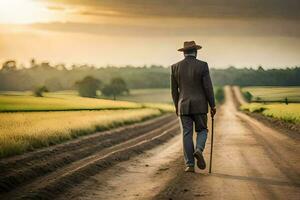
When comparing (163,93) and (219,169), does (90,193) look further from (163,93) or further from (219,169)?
(163,93)

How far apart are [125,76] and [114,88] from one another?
1534 inches

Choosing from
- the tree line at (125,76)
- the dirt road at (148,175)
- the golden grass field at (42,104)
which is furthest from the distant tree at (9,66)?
→ the dirt road at (148,175)

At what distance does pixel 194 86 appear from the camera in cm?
1253

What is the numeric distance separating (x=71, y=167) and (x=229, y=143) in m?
7.69

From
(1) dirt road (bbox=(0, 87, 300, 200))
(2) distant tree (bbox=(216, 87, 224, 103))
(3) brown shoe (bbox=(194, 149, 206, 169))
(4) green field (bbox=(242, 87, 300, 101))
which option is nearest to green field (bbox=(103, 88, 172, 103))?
(2) distant tree (bbox=(216, 87, 224, 103))

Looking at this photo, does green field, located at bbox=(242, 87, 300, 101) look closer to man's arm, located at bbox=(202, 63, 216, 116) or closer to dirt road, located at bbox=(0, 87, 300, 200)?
dirt road, located at bbox=(0, 87, 300, 200)

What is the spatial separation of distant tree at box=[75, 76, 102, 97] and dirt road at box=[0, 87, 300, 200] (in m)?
67.5

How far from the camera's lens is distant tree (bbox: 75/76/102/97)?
8538 cm

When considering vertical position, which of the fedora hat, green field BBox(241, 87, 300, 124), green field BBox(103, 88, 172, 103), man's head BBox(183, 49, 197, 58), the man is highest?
the fedora hat

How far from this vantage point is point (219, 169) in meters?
12.6

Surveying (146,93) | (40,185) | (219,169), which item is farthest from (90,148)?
(146,93)

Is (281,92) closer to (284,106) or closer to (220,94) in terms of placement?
(284,106)

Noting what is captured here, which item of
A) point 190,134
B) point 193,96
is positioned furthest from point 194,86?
point 190,134

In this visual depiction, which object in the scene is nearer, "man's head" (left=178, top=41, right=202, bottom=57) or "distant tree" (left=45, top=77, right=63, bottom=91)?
"man's head" (left=178, top=41, right=202, bottom=57)
